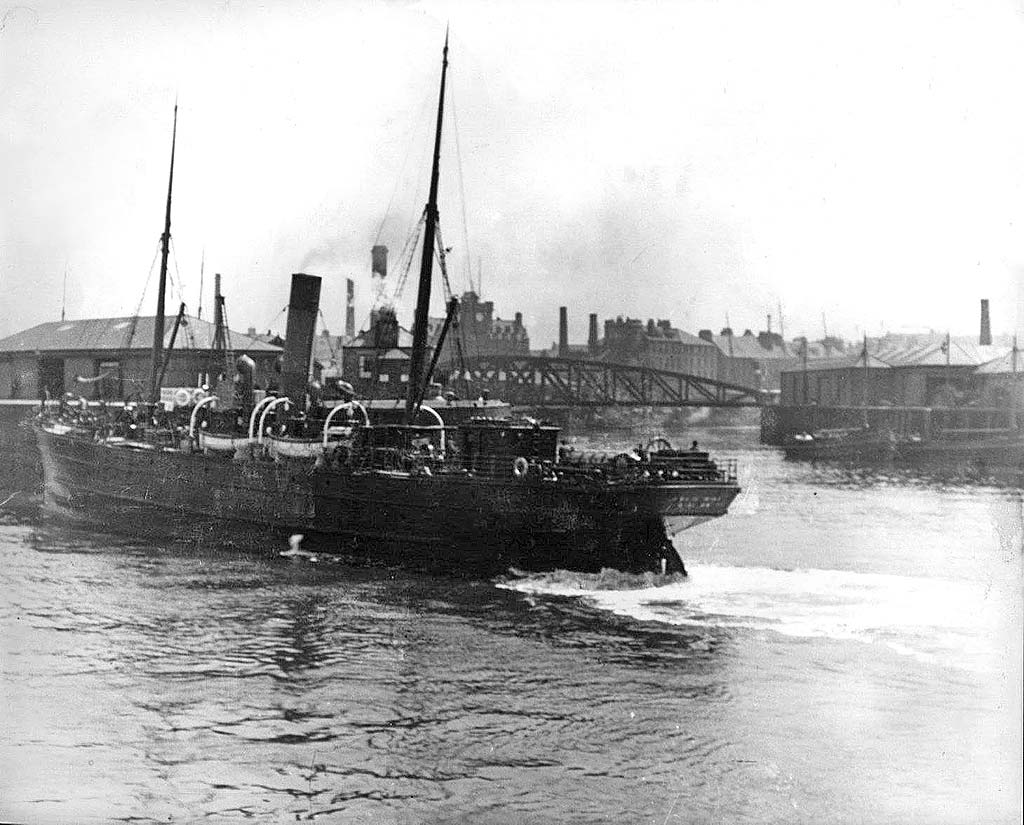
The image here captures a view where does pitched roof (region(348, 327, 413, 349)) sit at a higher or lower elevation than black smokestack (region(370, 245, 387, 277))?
lower

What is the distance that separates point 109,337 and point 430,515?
60.0 ft

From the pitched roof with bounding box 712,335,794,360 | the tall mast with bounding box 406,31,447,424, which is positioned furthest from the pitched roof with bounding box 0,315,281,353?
the pitched roof with bounding box 712,335,794,360

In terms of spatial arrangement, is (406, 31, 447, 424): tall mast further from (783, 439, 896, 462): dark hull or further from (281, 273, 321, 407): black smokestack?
(783, 439, 896, 462): dark hull

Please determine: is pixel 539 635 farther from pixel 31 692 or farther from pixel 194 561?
pixel 194 561

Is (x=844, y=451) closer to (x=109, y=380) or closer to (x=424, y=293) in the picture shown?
(x=424, y=293)

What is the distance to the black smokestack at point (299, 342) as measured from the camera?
3006 centimetres

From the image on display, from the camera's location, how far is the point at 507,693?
48.3 feet

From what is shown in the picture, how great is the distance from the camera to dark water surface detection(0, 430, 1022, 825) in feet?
37.5

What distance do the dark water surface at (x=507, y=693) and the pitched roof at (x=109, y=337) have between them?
5.36 metres

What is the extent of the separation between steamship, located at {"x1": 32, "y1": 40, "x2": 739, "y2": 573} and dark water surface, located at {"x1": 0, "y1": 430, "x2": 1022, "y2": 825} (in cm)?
126

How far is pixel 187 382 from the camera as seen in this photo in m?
43.0

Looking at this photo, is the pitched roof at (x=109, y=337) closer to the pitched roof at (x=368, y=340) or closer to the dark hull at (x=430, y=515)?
the dark hull at (x=430, y=515)

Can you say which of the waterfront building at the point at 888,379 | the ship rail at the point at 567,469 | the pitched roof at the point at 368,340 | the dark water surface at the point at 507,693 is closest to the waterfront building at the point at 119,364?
the pitched roof at the point at 368,340

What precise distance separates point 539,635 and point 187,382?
29.4 m
